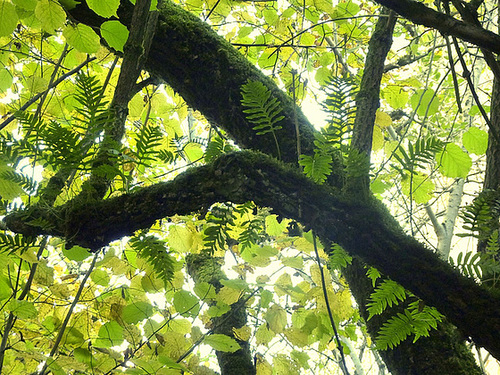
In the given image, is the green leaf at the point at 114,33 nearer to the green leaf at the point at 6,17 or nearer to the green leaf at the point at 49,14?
the green leaf at the point at 49,14

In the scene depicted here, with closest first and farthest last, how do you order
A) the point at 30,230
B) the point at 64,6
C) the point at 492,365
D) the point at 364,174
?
the point at 364,174 → the point at 30,230 → the point at 64,6 → the point at 492,365

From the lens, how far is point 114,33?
3.40 feet

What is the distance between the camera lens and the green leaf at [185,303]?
1.19m

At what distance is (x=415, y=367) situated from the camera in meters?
1.19

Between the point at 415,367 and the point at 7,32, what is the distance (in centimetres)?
151

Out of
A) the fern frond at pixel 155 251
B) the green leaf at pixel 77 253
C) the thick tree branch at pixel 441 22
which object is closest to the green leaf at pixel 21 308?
the green leaf at pixel 77 253

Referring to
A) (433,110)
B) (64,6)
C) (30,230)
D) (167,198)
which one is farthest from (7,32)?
(433,110)

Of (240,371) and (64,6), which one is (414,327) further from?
(64,6)

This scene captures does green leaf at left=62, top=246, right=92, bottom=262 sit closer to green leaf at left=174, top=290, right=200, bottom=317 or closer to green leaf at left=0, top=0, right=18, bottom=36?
green leaf at left=174, top=290, right=200, bottom=317

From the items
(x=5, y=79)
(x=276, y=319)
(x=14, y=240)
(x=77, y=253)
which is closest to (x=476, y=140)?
(x=276, y=319)

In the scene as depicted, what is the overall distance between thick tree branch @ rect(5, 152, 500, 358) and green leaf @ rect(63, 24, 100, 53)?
0.47m

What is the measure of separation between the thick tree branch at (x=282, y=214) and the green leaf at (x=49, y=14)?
480mm

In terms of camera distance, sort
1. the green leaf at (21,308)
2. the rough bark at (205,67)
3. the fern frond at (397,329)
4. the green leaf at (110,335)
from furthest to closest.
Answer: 1. the rough bark at (205,67)
2. the green leaf at (110,335)
3. the green leaf at (21,308)
4. the fern frond at (397,329)

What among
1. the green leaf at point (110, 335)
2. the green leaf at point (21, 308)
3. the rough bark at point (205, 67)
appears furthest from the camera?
the rough bark at point (205, 67)
